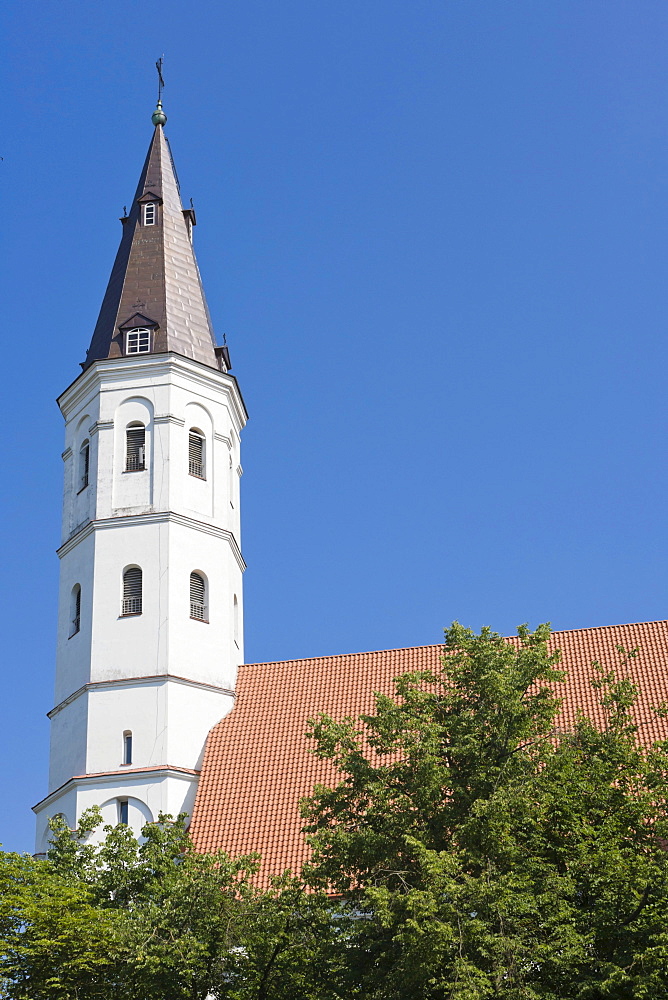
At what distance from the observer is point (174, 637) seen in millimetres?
31578

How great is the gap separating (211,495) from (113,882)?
40.9 feet

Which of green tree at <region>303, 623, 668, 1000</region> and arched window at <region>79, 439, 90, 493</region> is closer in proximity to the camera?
green tree at <region>303, 623, 668, 1000</region>

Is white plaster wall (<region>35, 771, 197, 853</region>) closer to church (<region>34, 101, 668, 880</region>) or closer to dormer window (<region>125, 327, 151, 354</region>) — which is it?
church (<region>34, 101, 668, 880</region>)

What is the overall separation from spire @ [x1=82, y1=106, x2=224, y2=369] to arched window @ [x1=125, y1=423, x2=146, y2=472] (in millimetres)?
2056

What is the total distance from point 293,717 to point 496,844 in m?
13.2

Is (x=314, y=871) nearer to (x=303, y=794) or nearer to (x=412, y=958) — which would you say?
(x=412, y=958)

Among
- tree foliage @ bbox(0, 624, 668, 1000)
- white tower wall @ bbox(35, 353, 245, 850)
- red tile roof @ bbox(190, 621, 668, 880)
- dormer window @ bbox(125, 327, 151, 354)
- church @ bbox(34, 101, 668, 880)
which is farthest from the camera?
dormer window @ bbox(125, 327, 151, 354)

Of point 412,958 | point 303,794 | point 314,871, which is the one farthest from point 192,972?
point 303,794

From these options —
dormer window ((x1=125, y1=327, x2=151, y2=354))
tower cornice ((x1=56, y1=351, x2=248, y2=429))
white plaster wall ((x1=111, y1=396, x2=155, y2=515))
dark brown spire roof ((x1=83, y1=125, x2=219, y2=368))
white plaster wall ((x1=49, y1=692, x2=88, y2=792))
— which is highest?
dark brown spire roof ((x1=83, y1=125, x2=219, y2=368))

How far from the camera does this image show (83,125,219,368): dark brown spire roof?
34812 mm

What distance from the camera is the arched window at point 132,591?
105 feet

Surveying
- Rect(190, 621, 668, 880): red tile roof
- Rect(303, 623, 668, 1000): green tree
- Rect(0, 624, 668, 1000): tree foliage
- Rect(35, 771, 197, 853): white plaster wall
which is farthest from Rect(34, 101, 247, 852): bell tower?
Rect(303, 623, 668, 1000): green tree

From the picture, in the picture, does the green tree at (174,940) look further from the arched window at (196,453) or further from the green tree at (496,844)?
the arched window at (196,453)

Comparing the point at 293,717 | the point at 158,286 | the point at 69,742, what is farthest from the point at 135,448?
the point at 293,717
